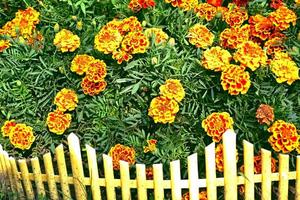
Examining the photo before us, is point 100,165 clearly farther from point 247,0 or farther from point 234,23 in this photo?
point 247,0

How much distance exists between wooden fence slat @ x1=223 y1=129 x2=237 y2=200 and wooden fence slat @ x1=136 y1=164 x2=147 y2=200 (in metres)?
0.48

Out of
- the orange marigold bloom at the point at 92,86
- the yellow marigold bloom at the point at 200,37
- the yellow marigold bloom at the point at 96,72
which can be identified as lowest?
the orange marigold bloom at the point at 92,86

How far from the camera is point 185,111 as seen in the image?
149 inches

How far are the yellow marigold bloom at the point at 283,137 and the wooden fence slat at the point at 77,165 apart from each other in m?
1.19

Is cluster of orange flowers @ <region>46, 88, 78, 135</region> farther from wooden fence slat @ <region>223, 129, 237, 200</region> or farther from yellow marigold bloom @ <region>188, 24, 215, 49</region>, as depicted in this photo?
wooden fence slat @ <region>223, 129, 237, 200</region>

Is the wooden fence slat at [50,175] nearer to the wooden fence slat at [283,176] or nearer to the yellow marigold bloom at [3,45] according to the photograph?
the yellow marigold bloom at [3,45]

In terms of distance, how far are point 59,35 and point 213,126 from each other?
134 cm

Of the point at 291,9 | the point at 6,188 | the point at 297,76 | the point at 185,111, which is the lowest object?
the point at 6,188

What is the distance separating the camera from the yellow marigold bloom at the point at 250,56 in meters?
3.59

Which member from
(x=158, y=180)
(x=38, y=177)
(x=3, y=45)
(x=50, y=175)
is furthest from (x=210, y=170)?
(x=3, y=45)

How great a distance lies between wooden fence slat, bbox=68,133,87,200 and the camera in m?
3.37

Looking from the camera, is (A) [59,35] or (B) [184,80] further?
(A) [59,35]

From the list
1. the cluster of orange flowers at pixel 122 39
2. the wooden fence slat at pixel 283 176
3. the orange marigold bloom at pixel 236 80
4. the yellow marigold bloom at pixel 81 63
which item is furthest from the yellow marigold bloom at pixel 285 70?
the yellow marigold bloom at pixel 81 63

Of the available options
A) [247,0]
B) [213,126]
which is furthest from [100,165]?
[247,0]
